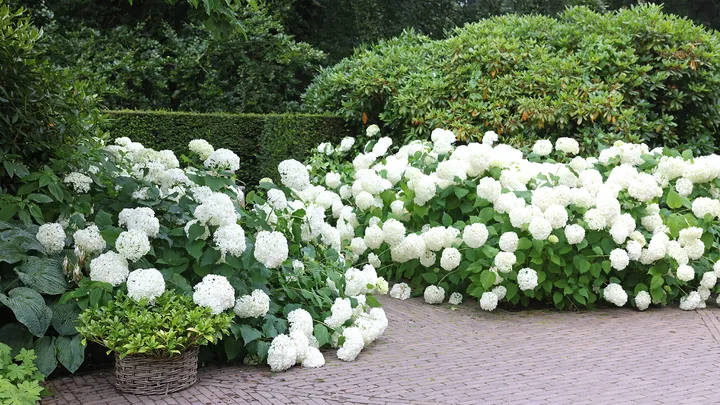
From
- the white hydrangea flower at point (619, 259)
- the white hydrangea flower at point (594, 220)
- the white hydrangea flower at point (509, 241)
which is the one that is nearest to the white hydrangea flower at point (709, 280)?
the white hydrangea flower at point (619, 259)

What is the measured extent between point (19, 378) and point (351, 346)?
78.3 inches

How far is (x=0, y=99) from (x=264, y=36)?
432 inches

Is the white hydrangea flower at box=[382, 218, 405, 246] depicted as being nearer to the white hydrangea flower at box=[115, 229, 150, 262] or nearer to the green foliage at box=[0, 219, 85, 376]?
the white hydrangea flower at box=[115, 229, 150, 262]

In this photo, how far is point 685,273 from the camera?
6.33m

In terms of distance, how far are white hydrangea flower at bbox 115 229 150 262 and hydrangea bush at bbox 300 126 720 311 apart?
2541 mm

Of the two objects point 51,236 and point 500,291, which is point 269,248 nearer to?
point 51,236

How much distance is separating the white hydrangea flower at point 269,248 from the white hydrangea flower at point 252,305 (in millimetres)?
216

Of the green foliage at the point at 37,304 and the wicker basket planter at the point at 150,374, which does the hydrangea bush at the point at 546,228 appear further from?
the green foliage at the point at 37,304

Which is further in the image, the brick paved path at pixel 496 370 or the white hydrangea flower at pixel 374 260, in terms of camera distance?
the white hydrangea flower at pixel 374 260

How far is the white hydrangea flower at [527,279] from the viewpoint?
20.0 feet

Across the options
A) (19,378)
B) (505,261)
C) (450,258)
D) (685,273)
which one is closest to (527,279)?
(505,261)

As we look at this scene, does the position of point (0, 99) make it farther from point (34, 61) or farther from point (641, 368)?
point (641, 368)

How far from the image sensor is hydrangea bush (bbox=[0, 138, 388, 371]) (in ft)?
14.6

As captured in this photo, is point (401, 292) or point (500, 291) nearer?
point (500, 291)
